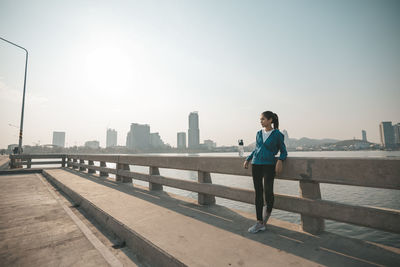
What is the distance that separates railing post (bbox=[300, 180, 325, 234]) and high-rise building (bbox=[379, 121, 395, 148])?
224089mm

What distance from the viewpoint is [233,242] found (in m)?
2.66

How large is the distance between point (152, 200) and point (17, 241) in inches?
97.5

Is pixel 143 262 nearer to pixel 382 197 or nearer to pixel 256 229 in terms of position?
pixel 256 229

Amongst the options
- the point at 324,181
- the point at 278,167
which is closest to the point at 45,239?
the point at 278,167

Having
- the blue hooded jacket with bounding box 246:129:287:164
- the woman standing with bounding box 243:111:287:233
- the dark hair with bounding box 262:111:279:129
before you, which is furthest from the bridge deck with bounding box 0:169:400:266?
the dark hair with bounding box 262:111:279:129

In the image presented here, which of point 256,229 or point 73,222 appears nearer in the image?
point 256,229

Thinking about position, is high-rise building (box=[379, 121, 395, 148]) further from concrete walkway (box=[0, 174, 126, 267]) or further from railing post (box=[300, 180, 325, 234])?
concrete walkway (box=[0, 174, 126, 267])

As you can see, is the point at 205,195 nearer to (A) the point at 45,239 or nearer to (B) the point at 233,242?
(B) the point at 233,242

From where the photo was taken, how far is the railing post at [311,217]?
2.79m

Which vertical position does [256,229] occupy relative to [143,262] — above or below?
above

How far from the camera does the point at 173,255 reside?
228 centimetres

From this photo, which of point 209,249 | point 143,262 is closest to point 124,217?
point 143,262

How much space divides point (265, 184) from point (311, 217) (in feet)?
2.47

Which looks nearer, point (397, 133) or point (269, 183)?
point (269, 183)
